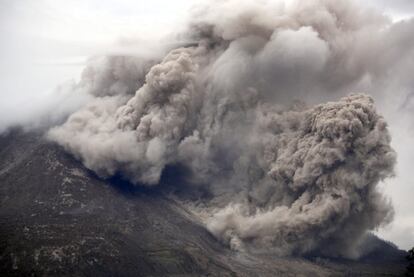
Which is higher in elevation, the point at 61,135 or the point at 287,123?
the point at 287,123

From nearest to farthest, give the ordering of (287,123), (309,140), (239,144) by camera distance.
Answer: (309,140), (287,123), (239,144)

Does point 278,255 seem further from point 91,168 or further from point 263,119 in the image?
point 91,168

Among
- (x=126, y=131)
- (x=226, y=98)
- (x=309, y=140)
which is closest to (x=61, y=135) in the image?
(x=126, y=131)

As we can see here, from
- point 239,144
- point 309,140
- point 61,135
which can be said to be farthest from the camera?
point 61,135

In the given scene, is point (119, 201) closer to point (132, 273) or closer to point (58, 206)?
point (58, 206)

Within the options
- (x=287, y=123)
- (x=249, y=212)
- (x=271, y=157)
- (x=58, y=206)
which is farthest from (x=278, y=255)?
(x=58, y=206)

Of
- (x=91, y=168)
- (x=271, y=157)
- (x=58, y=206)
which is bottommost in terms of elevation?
(x=58, y=206)

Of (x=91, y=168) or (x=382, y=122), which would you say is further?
(x=91, y=168)
